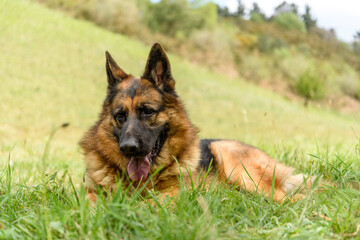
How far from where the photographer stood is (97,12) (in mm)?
30594

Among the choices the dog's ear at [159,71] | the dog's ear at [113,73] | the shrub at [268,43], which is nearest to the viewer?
the dog's ear at [159,71]

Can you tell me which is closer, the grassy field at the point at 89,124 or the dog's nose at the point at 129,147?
the grassy field at the point at 89,124

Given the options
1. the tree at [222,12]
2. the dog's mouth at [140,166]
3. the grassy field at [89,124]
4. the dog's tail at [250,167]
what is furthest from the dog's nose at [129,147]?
the tree at [222,12]

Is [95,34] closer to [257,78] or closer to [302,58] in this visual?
[257,78]

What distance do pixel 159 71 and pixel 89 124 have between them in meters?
10.8

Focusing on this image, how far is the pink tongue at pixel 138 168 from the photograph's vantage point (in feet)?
10.4

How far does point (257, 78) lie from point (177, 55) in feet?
30.7

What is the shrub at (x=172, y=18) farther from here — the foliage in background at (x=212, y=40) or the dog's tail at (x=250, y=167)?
the dog's tail at (x=250, y=167)

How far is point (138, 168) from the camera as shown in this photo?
3195 mm

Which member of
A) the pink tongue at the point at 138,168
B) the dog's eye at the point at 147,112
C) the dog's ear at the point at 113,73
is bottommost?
the pink tongue at the point at 138,168

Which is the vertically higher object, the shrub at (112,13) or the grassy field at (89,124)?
the shrub at (112,13)

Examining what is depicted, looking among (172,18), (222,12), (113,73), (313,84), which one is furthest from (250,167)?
(222,12)

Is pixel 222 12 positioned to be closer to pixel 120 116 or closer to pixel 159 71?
pixel 159 71

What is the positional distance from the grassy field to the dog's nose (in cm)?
55
